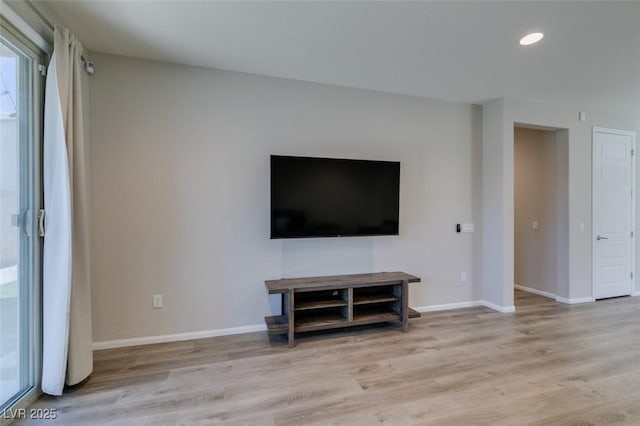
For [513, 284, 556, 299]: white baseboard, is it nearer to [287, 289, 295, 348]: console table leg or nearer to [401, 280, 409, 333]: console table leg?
[401, 280, 409, 333]: console table leg

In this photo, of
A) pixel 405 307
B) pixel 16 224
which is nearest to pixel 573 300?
pixel 405 307

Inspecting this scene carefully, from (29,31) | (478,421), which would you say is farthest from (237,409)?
(29,31)

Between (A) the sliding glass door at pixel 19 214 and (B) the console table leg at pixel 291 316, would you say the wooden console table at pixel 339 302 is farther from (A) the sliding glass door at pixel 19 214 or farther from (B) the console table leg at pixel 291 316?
(A) the sliding glass door at pixel 19 214

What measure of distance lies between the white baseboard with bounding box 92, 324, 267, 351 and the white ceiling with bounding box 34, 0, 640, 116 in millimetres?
2612

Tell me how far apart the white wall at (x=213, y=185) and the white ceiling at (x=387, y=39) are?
0.83ft

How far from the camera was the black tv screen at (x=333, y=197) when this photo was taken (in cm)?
302

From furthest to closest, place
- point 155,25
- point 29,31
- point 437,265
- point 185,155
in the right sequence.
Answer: point 437,265 < point 185,155 < point 155,25 < point 29,31

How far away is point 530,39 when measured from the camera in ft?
8.05

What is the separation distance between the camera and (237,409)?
1975 mm

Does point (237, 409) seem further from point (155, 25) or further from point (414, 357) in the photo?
point (155, 25)

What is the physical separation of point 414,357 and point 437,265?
149cm

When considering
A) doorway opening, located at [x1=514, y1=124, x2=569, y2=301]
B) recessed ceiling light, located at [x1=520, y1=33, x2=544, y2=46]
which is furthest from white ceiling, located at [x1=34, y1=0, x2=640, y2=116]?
doorway opening, located at [x1=514, y1=124, x2=569, y2=301]

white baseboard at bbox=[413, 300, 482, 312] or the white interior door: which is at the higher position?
the white interior door

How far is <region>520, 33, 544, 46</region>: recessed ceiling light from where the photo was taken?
2.39m
